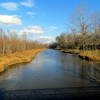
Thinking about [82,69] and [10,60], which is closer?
[82,69]

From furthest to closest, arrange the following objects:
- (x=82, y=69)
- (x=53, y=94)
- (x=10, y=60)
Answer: (x=10, y=60) < (x=82, y=69) < (x=53, y=94)

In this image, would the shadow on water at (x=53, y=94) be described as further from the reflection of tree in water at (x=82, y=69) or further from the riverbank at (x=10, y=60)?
the riverbank at (x=10, y=60)

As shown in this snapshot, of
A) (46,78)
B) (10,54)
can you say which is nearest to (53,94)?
(46,78)

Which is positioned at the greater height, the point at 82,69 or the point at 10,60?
the point at 10,60

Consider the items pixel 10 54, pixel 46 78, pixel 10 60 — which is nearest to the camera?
pixel 46 78

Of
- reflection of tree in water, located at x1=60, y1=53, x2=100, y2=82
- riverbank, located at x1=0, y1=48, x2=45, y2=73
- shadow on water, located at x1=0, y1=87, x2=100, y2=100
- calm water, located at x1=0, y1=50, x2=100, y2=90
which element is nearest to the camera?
shadow on water, located at x1=0, y1=87, x2=100, y2=100

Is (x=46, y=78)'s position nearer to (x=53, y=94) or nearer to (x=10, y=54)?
(x=53, y=94)

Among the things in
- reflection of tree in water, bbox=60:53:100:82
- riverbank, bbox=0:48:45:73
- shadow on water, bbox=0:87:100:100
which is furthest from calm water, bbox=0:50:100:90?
riverbank, bbox=0:48:45:73

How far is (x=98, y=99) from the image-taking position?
8.43 meters

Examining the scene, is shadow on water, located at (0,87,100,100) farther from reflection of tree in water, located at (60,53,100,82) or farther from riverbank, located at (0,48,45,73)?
riverbank, located at (0,48,45,73)

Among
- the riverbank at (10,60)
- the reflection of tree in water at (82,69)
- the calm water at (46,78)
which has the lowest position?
the calm water at (46,78)

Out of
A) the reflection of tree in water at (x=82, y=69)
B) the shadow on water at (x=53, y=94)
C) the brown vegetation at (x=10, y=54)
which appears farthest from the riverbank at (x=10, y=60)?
the shadow on water at (x=53, y=94)

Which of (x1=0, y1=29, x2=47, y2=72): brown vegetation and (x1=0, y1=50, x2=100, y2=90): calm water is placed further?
(x1=0, y1=29, x2=47, y2=72): brown vegetation

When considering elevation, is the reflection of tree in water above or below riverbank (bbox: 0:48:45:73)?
below
